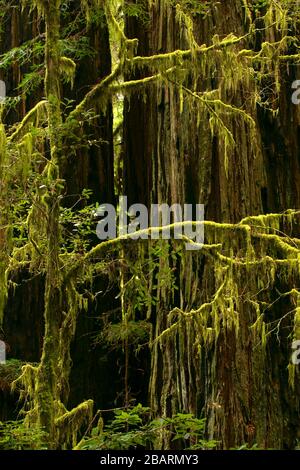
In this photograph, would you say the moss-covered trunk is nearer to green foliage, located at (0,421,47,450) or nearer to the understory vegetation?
the understory vegetation

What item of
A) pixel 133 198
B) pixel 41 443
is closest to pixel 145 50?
pixel 133 198

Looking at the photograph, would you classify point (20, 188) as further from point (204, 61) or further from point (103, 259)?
point (204, 61)

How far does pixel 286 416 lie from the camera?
741cm

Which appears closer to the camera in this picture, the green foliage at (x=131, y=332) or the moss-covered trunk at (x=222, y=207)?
the moss-covered trunk at (x=222, y=207)

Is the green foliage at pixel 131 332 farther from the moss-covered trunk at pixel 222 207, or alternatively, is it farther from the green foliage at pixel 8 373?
the green foliage at pixel 8 373

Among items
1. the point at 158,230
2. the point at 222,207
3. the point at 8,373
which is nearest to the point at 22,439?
the point at 158,230

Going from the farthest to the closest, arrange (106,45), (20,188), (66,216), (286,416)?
(106,45) < (286,416) < (66,216) < (20,188)

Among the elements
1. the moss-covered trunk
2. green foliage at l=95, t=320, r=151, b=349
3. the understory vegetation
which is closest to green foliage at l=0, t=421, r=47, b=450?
the understory vegetation

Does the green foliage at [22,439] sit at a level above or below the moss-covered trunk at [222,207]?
below

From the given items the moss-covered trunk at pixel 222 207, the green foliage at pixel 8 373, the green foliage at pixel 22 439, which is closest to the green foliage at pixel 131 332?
the moss-covered trunk at pixel 222 207

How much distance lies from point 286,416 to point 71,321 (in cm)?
342

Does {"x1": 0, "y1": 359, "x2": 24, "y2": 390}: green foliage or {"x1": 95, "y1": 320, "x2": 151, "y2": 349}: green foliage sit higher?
{"x1": 95, "y1": 320, "x2": 151, "y2": 349}: green foliage

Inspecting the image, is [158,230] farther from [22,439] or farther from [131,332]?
[131,332]

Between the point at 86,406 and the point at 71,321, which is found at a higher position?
the point at 71,321
